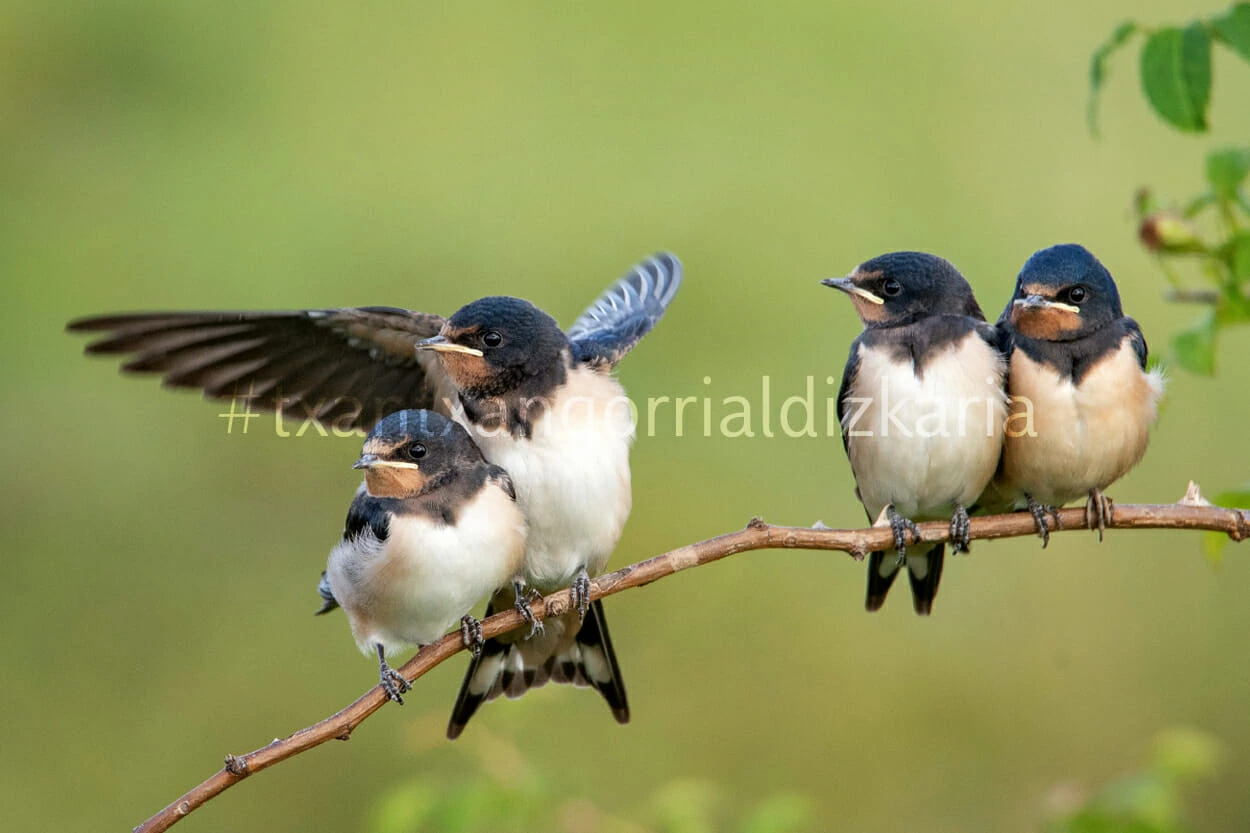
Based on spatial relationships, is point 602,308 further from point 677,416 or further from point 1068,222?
point 1068,222

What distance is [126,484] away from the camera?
8164mm

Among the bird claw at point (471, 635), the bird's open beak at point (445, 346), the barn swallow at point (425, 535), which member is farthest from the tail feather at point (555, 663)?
the bird's open beak at point (445, 346)

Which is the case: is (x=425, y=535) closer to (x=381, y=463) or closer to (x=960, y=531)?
(x=381, y=463)

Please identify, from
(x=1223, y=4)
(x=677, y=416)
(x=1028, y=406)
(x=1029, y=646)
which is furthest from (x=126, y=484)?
(x=1223, y=4)

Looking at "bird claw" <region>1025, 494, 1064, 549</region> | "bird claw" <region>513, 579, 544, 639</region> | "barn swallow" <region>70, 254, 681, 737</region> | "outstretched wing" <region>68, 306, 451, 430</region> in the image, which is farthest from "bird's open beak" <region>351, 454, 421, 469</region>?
"bird claw" <region>1025, 494, 1064, 549</region>

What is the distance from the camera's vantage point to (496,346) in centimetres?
367

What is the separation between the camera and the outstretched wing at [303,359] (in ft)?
11.9

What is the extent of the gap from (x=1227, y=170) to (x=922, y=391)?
5.04 feet

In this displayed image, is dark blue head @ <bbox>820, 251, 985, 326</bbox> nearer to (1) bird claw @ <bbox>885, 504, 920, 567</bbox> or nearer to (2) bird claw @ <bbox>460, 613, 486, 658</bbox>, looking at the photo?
(1) bird claw @ <bbox>885, 504, 920, 567</bbox>

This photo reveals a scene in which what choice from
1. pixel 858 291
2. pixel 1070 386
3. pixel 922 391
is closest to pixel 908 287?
pixel 858 291

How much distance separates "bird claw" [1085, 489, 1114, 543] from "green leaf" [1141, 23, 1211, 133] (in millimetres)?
1317

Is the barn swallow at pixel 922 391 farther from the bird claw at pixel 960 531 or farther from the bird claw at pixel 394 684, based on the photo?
the bird claw at pixel 394 684

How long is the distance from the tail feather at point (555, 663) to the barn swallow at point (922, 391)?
0.91 metres

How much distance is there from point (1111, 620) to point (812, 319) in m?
2.33
